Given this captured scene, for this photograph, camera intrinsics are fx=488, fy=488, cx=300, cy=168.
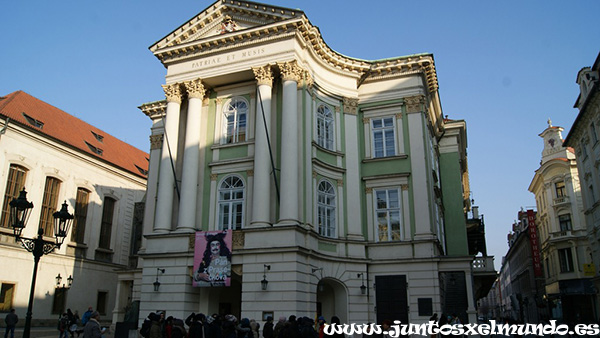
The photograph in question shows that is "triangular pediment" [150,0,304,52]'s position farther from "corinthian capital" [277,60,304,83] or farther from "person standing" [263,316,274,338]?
"person standing" [263,316,274,338]

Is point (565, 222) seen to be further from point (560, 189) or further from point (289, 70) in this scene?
point (289, 70)

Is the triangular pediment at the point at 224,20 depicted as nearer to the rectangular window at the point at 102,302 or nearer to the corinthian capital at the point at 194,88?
the corinthian capital at the point at 194,88

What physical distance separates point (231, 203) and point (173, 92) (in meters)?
6.63

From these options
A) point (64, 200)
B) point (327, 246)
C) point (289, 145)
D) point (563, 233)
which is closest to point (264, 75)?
point (289, 145)

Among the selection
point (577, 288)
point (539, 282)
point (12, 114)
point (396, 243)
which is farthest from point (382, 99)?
point (539, 282)

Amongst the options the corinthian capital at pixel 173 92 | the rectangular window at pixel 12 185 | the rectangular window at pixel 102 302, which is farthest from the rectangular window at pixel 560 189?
the rectangular window at pixel 12 185

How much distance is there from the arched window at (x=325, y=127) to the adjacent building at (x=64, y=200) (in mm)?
20361

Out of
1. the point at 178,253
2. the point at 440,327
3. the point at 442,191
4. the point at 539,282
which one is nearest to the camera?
the point at 440,327

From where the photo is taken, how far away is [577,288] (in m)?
47.9

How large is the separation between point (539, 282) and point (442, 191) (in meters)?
40.4

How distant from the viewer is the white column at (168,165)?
23.1 metres

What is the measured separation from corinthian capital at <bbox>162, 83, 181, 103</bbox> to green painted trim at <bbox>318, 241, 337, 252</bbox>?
33.7ft

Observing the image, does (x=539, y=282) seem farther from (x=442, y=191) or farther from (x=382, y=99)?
(x=382, y=99)

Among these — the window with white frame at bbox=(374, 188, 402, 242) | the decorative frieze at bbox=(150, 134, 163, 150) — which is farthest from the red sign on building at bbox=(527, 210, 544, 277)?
the decorative frieze at bbox=(150, 134, 163, 150)
